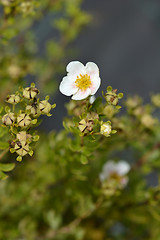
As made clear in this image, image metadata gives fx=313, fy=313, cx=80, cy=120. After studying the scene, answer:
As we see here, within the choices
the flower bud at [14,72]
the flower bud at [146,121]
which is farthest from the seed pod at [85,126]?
the flower bud at [14,72]

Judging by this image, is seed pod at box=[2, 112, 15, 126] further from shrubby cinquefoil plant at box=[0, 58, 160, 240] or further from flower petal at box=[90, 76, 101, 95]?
flower petal at box=[90, 76, 101, 95]

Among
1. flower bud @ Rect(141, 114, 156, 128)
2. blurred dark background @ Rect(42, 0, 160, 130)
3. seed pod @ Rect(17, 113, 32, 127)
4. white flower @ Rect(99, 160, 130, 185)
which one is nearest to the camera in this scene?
seed pod @ Rect(17, 113, 32, 127)

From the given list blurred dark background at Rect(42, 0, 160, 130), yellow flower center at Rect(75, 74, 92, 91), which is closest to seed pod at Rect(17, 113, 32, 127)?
yellow flower center at Rect(75, 74, 92, 91)

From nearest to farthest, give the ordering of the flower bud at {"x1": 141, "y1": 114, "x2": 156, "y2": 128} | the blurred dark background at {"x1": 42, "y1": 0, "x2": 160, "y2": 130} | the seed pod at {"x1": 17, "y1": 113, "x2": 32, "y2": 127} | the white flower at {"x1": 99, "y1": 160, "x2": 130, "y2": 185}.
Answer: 1. the seed pod at {"x1": 17, "y1": 113, "x2": 32, "y2": 127}
2. the flower bud at {"x1": 141, "y1": 114, "x2": 156, "y2": 128}
3. the white flower at {"x1": 99, "y1": 160, "x2": 130, "y2": 185}
4. the blurred dark background at {"x1": 42, "y1": 0, "x2": 160, "y2": 130}

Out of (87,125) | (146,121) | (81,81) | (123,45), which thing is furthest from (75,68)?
(123,45)

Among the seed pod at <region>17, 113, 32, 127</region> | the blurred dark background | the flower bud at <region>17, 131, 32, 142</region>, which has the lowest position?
the flower bud at <region>17, 131, 32, 142</region>

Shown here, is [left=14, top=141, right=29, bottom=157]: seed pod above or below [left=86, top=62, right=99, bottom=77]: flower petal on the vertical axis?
below
